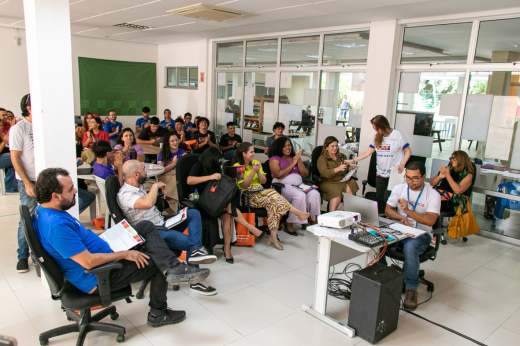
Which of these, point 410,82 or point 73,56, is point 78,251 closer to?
point 410,82

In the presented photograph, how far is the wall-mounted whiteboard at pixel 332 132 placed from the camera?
6.54 meters

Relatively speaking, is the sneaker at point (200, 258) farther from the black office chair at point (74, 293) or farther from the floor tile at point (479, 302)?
the floor tile at point (479, 302)

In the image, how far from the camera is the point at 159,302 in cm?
275

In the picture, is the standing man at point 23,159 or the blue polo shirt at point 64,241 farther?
the standing man at point 23,159

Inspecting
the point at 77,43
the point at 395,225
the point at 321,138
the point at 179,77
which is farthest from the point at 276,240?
the point at 77,43

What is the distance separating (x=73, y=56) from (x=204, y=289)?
8.19 meters

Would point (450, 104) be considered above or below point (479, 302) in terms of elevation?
above

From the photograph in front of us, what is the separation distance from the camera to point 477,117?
200 inches

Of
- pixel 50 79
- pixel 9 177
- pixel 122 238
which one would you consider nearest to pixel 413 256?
pixel 122 238

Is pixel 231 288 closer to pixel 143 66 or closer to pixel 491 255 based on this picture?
pixel 491 255

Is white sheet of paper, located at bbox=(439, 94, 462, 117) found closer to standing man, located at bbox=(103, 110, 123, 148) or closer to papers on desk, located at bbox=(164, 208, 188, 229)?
papers on desk, located at bbox=(164, 208, 188, 229)

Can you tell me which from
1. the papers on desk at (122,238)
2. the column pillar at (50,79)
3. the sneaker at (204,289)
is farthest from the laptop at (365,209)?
the column pillar at (50,79)

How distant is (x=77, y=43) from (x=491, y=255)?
9603mm

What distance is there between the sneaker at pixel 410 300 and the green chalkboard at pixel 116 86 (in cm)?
898
